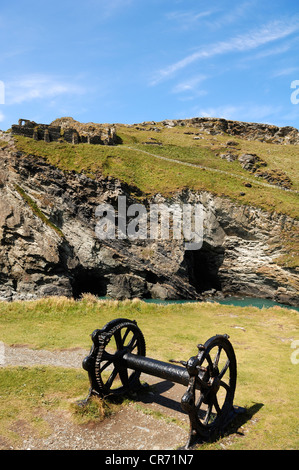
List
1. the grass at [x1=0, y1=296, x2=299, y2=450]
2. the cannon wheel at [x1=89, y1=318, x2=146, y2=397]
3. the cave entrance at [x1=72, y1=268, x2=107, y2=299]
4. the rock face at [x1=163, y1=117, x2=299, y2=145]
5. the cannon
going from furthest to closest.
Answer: the rock face at [x1=163, y1=117, x2=299, y2=145], the cave entrance at [x1=72, y1=268, x2=107, y2=299], the cannon wheel at [x1=89, y1=318, x2=146, y2=397], the grass at [x1=0, y1=296, x2=299, y2=450], the cannon

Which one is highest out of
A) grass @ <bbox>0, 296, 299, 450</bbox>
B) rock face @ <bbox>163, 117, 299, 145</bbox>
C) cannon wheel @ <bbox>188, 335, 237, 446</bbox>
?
rock face @ <bbox>163, 117, 299, 145</bbox>

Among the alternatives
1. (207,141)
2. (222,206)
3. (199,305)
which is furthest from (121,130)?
(199,305)

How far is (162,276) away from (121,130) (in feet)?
257

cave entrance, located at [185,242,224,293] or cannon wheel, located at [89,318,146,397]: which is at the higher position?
cannon wheel, located at [89,318,146,397]

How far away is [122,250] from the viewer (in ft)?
176

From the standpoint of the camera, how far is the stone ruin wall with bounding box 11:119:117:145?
66.1 metres

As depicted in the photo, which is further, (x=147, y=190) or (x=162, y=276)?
(x=147, y=190)

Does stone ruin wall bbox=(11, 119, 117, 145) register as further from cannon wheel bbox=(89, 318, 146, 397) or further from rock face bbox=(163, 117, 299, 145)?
cannon wheel bbox=(89, 318, 146, 397)

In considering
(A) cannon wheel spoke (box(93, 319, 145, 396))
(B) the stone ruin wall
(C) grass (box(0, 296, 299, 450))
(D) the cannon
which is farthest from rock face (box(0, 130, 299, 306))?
(D) the cannon

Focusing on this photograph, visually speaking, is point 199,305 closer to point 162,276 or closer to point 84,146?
point 162,276

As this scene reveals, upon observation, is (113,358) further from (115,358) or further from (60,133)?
A: (60,133)

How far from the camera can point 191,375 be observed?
7.61 metres

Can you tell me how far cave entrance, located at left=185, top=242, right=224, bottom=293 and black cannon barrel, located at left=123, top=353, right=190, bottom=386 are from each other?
46.9 metres

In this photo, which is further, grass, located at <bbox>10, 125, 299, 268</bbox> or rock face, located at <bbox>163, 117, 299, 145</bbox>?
rock face, located at <bbox>163, 117, 299, 145</bbox>
